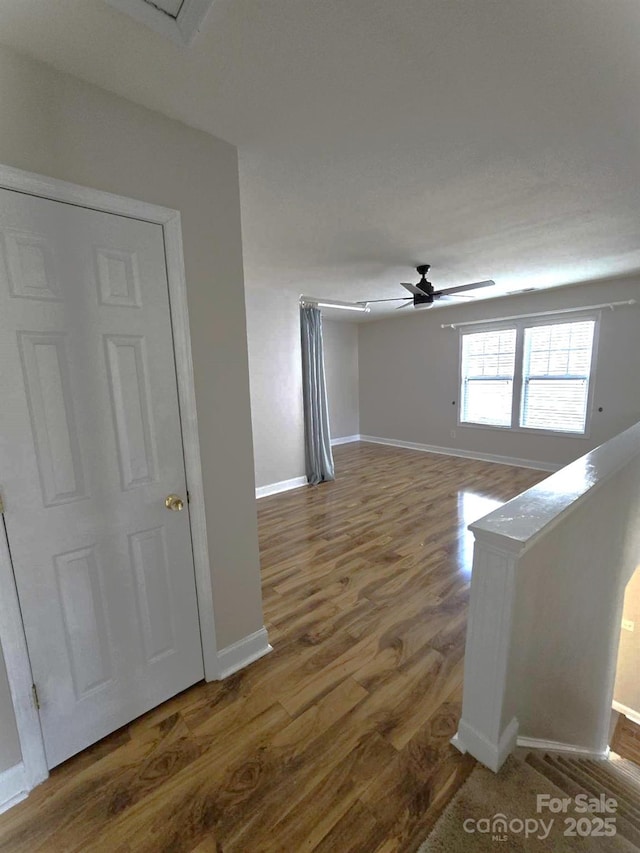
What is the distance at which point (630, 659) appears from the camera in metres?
3.63

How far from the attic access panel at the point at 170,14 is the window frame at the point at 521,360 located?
5.16 metres

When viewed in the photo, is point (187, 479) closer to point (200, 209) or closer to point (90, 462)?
point (90, 462)

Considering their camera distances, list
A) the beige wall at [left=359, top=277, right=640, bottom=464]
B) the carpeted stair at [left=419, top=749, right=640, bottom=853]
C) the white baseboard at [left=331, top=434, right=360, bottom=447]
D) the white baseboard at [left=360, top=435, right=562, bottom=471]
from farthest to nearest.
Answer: the white baseboard at [left=331, top=434, right=360, bottom=447]
the white baseboard at [left=360, top=435, right=562, bottom=471]
the beige wall at [left=359, top=277, right=640, bottom=464]
the carpeted stair at [left=419, top=749, right=640, bottom=853]

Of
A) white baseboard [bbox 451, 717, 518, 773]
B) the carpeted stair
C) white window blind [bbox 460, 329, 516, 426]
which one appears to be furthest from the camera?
white window blind [bbox 460, 329, 516, 426]

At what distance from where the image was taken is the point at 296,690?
1660 millimetres

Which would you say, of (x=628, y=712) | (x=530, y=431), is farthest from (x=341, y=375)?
(x=628, y=712)

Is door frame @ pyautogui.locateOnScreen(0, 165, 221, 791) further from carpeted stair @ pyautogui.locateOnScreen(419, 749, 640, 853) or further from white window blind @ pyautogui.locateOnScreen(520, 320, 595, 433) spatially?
white window blind @ pyautogui.locateOnScreen(520, 320, 595, 433)

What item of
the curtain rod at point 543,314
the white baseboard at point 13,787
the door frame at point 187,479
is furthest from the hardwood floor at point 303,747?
the curtain rod at point 543,314

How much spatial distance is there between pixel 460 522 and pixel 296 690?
2342 mm

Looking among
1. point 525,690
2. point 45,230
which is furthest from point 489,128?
point 525,690

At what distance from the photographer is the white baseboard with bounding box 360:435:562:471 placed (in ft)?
16.9

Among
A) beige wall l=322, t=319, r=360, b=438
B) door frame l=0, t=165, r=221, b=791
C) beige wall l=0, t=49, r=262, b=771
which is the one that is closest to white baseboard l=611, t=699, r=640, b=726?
beige wall l=0, t=49, r=262, b=771

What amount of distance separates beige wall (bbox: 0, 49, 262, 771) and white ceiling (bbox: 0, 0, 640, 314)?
9 centimetres

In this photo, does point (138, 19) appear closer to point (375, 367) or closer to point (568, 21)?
point (568, 21)
